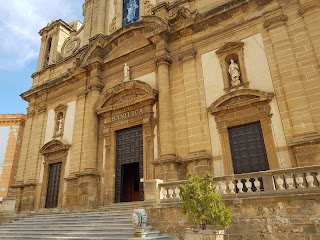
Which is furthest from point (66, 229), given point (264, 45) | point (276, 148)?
point (264, 45)

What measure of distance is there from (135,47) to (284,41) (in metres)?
7.21

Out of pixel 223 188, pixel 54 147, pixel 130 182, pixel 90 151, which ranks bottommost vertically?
pixel 223 188

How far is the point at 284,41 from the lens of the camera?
9992 millimetres

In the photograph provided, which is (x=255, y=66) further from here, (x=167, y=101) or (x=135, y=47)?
(x=135, y=47)

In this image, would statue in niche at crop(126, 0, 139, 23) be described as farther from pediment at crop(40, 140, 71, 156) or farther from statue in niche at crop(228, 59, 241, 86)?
pediment at crop(40, 140, 71, 156)

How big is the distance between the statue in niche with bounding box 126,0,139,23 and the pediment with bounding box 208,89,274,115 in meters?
8.61

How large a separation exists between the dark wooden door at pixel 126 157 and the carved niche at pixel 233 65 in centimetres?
458

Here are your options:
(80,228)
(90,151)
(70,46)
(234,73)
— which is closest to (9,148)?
(70,46)

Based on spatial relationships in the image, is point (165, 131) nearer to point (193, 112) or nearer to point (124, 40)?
point (193, 112)

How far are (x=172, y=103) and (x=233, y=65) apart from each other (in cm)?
299

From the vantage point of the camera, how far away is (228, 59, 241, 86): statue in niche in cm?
1052

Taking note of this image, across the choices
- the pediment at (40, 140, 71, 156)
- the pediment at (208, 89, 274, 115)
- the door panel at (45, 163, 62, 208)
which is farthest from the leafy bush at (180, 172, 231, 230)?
the door panel at (45, 163, 62, 208)

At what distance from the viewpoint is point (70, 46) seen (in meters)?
18.6

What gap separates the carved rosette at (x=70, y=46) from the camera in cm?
1821
